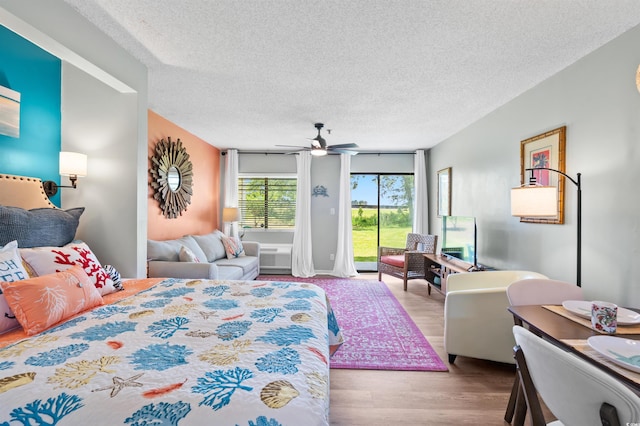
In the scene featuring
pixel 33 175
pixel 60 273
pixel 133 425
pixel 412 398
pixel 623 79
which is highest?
pixel 623 79

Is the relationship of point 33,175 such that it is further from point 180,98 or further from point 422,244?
point 422,244

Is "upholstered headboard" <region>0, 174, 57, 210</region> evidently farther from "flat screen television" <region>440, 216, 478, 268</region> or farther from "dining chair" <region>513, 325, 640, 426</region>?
"flat screen television" <region>440, 216, 478, 268</region>

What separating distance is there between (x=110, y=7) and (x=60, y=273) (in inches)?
63.4

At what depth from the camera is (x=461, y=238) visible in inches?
157

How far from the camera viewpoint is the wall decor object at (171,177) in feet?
12.9

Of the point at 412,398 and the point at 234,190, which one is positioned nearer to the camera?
the point at 412,398

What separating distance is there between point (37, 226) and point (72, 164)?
63 centimetres

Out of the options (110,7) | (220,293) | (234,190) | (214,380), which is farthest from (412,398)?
(234,190)

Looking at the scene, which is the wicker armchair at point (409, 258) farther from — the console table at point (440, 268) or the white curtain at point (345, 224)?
the white curtain at point (345, 224)

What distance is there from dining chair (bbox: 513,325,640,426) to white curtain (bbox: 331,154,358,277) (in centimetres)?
482

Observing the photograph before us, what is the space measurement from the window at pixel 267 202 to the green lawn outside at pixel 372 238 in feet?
4.48

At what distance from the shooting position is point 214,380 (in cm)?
98

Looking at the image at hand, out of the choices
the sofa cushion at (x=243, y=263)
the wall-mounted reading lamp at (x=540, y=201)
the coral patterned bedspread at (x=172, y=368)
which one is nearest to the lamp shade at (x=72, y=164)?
the coral patterned bedspread at (x=172, y=368)

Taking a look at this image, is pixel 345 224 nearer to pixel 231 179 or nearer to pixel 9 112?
pixel 231 179
